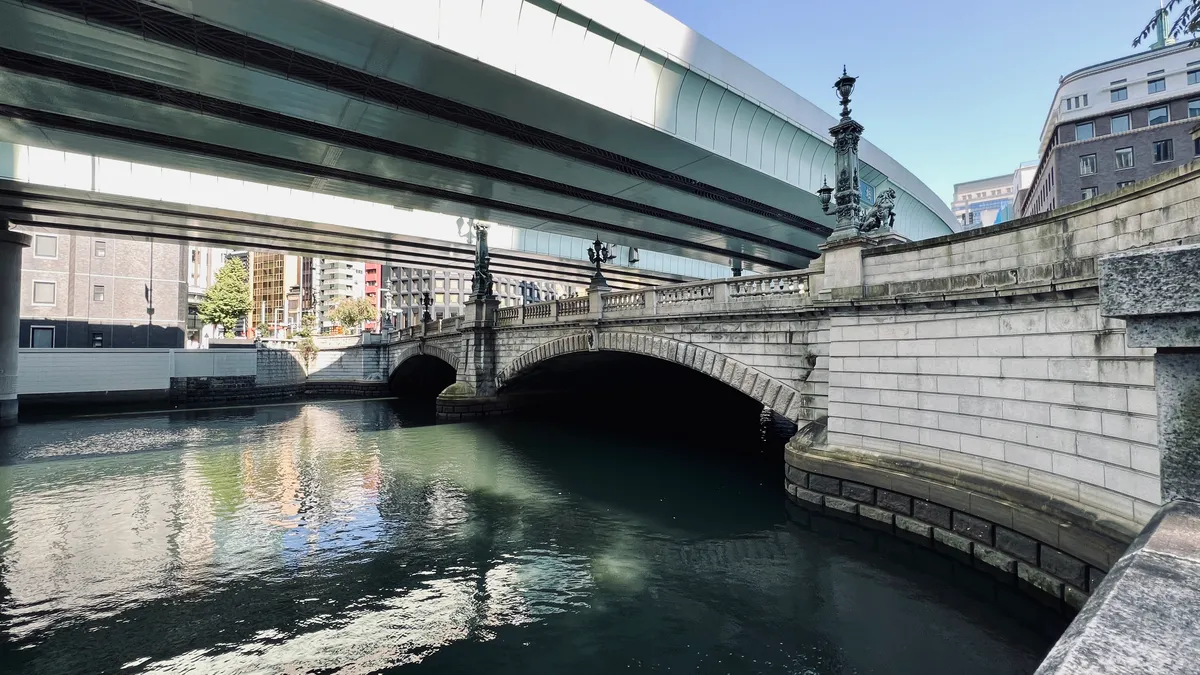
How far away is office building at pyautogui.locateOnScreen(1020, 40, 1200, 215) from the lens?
3834cm

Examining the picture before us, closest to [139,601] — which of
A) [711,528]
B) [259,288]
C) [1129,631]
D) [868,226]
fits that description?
[711,528]

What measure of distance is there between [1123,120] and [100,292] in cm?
8034

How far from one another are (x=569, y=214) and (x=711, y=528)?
747 inches

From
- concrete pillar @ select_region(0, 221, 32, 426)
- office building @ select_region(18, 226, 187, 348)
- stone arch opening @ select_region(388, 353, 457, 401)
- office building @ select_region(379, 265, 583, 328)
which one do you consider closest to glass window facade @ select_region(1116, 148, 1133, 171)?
stone arch opening @ select_region(388, 353, 457, 401)

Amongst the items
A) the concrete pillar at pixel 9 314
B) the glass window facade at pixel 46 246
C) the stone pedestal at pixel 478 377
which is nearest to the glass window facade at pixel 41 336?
the glass window facade at pixel 46 246

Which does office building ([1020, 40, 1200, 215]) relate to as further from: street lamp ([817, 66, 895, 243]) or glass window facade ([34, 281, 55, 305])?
glass window facade ([34, 281, 55, 305])

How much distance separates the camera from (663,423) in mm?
30391

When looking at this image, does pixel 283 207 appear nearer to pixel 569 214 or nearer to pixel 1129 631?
pixel 569 214

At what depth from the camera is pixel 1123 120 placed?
135 feet

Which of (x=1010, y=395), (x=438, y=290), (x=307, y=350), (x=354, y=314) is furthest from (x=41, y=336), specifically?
(x=438, y=290)

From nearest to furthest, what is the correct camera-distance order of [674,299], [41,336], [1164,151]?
1. [674,299]
2. [1164,151]
3. [41,336]

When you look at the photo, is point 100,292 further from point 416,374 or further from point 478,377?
point 478,377

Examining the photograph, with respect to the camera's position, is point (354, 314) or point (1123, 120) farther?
point (354, 314)

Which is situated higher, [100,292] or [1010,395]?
[100,292]
